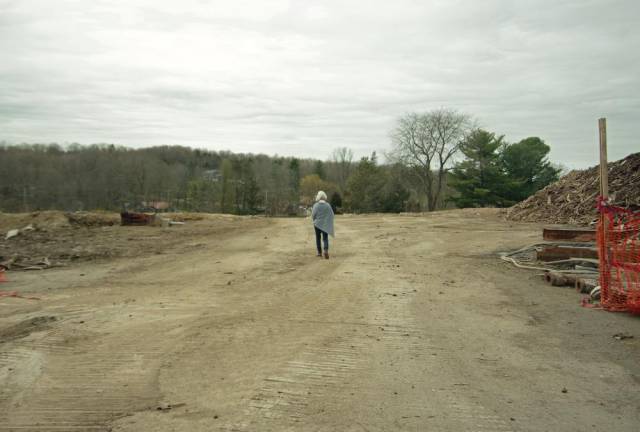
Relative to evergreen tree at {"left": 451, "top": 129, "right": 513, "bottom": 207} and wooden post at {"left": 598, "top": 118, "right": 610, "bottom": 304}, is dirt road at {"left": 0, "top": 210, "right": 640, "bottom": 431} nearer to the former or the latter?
wooden post at {"left": 598, "top": 118, "right": 610, "bottom": 304}

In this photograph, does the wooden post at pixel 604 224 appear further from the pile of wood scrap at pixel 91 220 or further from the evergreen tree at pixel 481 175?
the evergreen tree at pixel 481 175

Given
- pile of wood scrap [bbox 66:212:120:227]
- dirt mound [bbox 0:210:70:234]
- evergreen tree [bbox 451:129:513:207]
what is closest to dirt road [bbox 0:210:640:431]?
dirt mound [bbox 0:210:70:234]

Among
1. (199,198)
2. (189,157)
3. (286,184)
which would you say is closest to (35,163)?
(199,198)

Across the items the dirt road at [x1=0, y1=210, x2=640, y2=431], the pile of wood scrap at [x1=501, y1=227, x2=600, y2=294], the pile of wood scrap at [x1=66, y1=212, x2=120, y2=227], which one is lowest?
the dirt road at [x1=0, y1=210, x2=640, y2=431]

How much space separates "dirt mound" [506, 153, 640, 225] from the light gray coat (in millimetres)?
10411

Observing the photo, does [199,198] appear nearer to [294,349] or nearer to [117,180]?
[117,180]

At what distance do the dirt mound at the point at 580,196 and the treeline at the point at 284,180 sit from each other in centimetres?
2694

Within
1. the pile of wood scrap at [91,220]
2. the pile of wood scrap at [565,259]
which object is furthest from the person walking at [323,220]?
the pile of wood scrap at [91,220]

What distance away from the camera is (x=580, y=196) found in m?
22.8

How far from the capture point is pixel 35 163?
7650 centimetres

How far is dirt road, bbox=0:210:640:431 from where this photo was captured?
407 centimetres

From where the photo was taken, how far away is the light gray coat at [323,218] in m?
13.0

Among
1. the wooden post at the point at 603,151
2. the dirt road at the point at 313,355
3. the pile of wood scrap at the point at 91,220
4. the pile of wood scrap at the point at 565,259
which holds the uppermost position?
the wooden post at the point at 603,151

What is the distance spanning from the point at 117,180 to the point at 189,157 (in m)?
60.7
